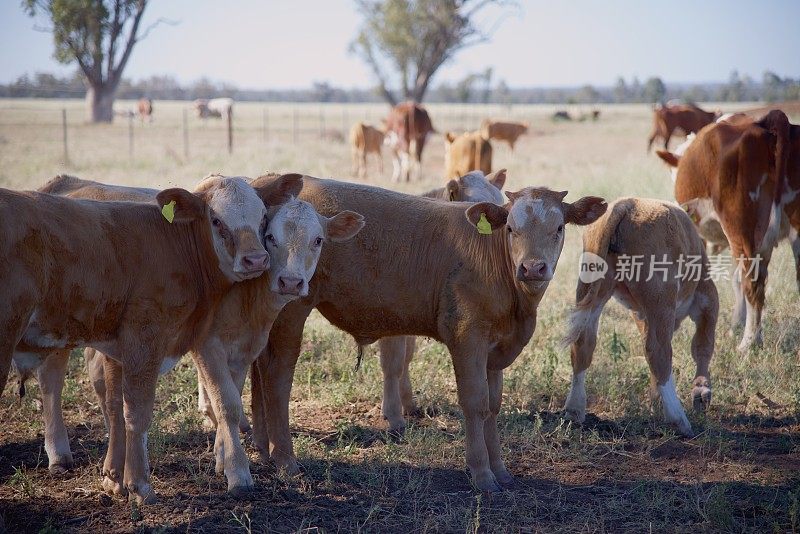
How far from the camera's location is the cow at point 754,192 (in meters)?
8.16

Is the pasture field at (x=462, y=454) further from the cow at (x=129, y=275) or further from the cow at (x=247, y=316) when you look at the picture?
the cow at (x=129, y=275)

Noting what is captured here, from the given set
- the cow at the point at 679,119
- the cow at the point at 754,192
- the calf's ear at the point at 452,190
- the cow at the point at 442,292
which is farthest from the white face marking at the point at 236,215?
the cow at the point at 679,119

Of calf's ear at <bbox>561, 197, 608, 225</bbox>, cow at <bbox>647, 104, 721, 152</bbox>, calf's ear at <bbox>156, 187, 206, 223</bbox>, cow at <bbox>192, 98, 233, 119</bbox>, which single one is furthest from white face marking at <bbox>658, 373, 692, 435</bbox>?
cow at <bbox>192, 98, 233, 119</bbox>

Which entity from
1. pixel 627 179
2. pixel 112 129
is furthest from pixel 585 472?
pixel 112 129

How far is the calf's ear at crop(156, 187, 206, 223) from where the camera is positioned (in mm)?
4797

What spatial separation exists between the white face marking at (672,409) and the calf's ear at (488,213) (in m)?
1.97

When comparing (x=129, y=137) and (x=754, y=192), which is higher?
(x=754, y=192)

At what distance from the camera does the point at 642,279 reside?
6.18m

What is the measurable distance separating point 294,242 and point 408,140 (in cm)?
1834

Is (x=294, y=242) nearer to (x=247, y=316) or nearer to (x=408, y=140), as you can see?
(x=247, y=316)

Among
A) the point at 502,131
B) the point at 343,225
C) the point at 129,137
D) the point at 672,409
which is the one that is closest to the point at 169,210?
the point at 343,225

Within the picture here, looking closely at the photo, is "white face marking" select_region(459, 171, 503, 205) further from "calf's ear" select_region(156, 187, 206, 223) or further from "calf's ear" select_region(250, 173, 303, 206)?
"calf's ear" select_region(156, 187, 206, 223)

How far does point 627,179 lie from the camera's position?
1834cm

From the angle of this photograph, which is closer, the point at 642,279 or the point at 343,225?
the point at 343,225
